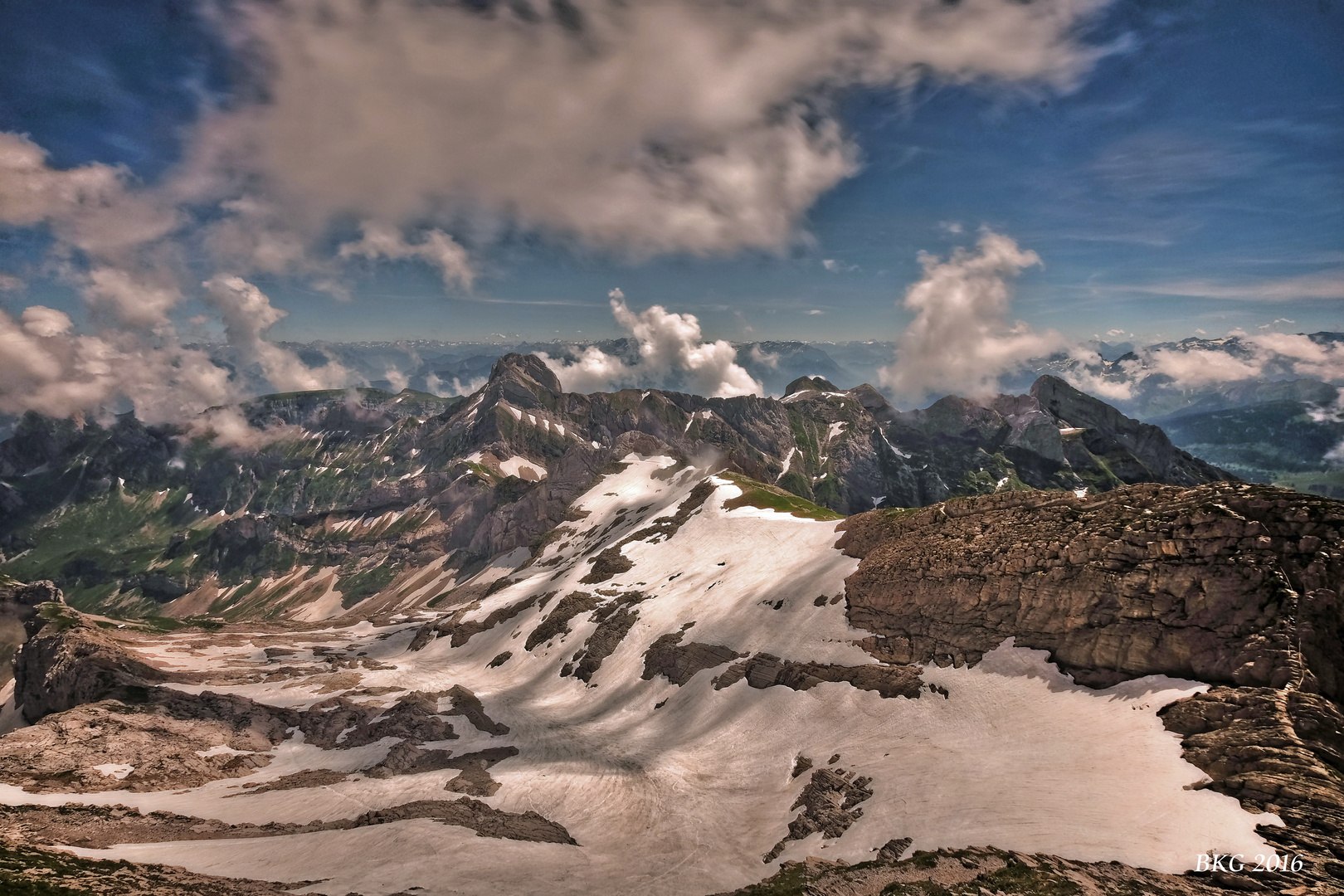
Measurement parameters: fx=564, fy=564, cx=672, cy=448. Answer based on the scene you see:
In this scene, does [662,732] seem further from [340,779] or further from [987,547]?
[987,547]

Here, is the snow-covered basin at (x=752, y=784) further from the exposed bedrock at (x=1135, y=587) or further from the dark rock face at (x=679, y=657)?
the exposed bedrock at (x=1135, y=587)

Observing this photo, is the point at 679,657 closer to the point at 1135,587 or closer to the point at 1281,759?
the point at 1135,587

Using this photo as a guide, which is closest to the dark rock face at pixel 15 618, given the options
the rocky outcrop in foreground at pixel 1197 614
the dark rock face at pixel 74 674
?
the dark rock face at pixel 74 674

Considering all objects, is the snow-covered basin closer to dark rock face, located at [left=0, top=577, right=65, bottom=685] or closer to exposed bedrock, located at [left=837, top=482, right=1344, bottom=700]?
exposed bedrock, located at [left=837, top=482, right=1344, bottom=700]

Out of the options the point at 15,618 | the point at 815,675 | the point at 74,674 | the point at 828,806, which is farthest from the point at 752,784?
the point at 15,618

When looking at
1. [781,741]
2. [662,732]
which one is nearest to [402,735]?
[662,732]

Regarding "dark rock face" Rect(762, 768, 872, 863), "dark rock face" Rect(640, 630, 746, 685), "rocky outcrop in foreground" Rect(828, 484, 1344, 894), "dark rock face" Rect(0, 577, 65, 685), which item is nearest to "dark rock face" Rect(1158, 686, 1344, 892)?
"rocky outcrop in foreground" Rect(828, 484, 1344, 894)
